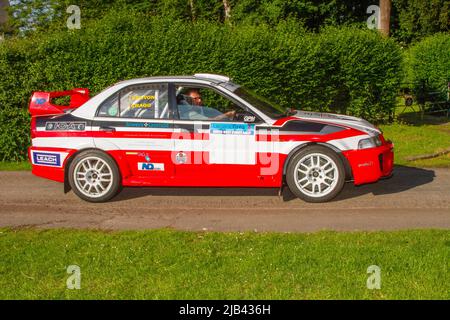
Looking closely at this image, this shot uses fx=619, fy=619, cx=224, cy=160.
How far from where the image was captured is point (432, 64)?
22938mm

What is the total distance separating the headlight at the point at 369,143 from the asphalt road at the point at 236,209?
0.77 m

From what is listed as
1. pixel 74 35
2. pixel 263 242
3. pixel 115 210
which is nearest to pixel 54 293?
pixel 263 242

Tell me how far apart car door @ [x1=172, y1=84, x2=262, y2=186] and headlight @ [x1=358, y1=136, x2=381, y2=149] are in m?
1.41

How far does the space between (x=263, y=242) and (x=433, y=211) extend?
8.86ft

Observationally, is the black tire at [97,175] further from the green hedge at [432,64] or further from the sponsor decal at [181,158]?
the green hedge at [432,64]

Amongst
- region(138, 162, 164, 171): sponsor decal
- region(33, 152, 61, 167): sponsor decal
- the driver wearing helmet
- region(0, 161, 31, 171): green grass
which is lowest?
region(0, 161, 31, 171): green grass

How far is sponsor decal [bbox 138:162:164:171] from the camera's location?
8414mm

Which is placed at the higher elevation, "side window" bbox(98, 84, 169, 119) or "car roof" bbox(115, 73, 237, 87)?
"car roof" bbox(115, 73, 237, 87)

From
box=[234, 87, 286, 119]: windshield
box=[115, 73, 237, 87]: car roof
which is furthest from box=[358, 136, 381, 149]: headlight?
box=[115, 73, 237, 87]: car roof

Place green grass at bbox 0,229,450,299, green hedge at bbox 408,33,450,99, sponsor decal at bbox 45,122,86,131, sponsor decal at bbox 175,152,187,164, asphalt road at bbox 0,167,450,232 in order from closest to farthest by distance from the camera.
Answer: green grass at bbox 0,229,450,299
asphalt road at bbox 0,167,450,232
sponsor decal at bbox 175,152,187,164
sponsor decal at bbox 45,122,86,131
green hedge at bbox 408,33,450,99

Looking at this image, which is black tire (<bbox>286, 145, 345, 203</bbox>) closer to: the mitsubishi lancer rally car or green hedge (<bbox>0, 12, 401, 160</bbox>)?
the mitsubishi lancer rally car

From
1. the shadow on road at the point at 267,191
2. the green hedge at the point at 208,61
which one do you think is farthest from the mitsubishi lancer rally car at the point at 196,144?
the green hedge at the point at 208,61

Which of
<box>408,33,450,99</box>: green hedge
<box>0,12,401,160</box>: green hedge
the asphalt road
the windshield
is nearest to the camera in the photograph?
the asphalt road

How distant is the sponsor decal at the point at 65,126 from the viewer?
8594mm
